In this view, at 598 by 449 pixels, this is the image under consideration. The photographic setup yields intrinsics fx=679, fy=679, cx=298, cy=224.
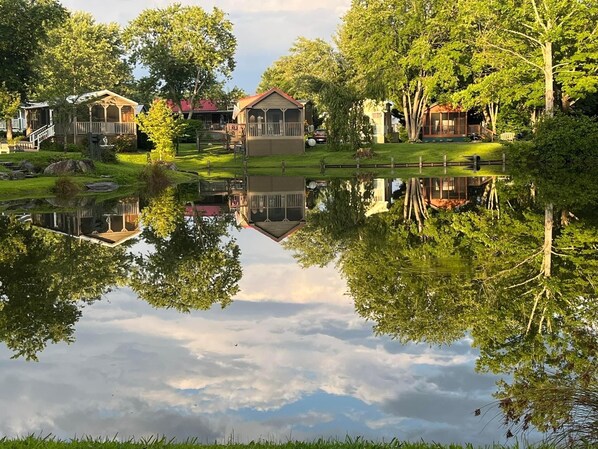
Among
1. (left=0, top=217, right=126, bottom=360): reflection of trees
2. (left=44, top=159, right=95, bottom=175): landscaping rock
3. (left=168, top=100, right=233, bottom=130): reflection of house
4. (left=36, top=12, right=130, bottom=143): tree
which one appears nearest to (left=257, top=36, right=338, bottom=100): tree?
(left=168, top=100, right=233, bottom=130): reflection of house

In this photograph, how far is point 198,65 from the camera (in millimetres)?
76438

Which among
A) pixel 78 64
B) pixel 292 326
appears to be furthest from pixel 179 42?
pixel 292 326

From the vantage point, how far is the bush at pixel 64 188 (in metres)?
31.9

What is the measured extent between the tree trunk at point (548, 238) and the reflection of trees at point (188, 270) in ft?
20.9

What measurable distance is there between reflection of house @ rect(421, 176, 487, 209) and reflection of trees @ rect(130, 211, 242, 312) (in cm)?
1043

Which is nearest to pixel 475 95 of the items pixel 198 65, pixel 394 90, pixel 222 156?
pixel 394 90

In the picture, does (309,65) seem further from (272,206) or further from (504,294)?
(504,294)

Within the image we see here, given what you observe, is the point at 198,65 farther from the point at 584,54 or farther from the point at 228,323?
the point at 228,323

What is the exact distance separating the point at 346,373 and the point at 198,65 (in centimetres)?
7135

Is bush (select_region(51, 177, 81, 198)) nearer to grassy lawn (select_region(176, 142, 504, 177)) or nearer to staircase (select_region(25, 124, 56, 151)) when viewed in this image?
grassy lawn (select_region(176, 142, 504, 177))

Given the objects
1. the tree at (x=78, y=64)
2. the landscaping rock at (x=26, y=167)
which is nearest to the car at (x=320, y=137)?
the tree at (x=78, y=64)

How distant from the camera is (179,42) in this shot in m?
76.1

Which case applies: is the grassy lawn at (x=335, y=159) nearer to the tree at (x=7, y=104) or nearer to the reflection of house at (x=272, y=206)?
the reflection of house at (x=272, y=206)

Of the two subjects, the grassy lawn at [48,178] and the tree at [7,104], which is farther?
the tree at [7,104]
